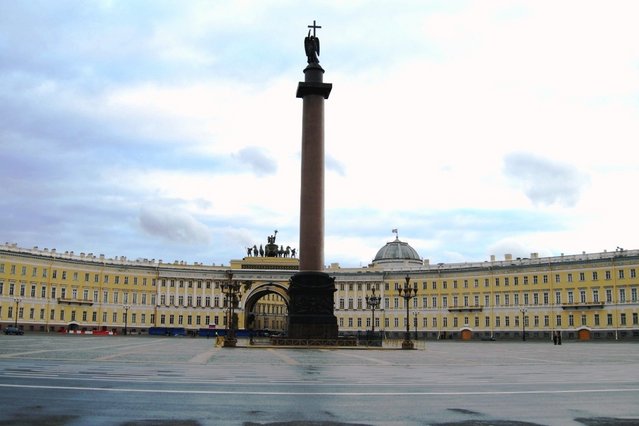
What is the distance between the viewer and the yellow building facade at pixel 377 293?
4040 inches

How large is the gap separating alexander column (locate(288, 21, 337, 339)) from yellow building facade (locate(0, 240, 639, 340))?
157 feet

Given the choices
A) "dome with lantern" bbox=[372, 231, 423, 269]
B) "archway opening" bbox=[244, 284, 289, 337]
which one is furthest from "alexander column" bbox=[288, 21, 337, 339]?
"archway opening" bbox=[244, 284, 289, 337]

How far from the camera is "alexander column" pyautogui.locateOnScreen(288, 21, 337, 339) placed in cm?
5169

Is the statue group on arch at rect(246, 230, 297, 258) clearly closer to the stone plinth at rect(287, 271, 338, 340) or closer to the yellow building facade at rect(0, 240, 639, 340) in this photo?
the yellow building facade at rect(0, 240, 639, 340)

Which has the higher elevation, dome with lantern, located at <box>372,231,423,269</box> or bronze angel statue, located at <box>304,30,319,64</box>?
bronze angel statue, located at <box>304,30,319,64</box>

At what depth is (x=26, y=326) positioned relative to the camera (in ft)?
359

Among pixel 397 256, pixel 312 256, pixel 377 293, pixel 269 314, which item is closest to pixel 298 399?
pixel 312 256

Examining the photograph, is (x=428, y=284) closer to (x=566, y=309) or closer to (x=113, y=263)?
(x=566, y=309)

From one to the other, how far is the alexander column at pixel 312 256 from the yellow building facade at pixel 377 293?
157 ft

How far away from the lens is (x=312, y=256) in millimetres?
52375

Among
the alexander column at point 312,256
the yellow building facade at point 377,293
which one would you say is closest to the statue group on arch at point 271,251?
the yellow building facade at point 377,293

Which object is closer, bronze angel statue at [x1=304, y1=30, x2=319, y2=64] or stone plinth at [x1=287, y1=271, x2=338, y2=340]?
stone plinth at [x1=287, y1=271, x2=338, y2=340]

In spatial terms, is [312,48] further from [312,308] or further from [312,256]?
[312,308]

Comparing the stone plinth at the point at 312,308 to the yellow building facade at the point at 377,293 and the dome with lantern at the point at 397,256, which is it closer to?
the yellow building facade at the point at 377,293
